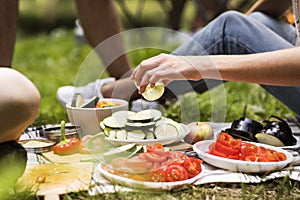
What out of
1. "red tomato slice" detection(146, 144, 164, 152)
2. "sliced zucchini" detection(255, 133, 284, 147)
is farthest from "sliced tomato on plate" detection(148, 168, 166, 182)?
"sliced zucchini" detection(255, 133, 284, 147)

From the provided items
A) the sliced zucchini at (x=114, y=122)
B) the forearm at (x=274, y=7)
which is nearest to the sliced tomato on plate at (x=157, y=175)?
the sliced zucchini at (x=114, y=122)

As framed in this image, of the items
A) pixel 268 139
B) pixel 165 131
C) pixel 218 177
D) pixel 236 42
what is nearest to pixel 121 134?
pixel 165 131

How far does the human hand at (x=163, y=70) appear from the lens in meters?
1.68

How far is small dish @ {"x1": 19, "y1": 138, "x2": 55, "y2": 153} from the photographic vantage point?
1.95 metres

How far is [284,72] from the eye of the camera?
67.0 inches

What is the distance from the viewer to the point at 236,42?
7.17ft

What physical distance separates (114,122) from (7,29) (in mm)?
801

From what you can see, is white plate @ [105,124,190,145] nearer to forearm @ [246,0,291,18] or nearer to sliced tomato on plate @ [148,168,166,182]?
sliced tomato on plate @ [148,168,166,182]

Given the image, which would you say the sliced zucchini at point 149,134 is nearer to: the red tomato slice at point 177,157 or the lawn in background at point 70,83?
the red tomato slice at point 177,157

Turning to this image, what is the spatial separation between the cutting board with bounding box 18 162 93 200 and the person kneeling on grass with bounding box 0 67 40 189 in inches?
2.1

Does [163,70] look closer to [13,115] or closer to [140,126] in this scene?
[140,126]

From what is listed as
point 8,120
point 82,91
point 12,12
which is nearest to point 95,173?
point 8,120

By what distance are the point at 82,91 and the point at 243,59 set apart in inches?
35.5

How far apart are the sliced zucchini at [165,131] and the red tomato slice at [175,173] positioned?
281 millimetres
